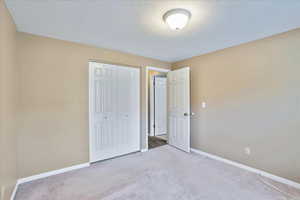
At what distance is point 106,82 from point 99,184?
1811 mm

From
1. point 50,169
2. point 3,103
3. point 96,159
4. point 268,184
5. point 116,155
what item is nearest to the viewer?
point 3,103

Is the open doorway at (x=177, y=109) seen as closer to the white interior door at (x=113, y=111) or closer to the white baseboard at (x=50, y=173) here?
the white interior door at (x=113, y=111)

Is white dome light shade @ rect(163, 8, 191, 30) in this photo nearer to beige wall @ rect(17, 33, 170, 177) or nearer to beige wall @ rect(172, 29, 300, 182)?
beige wall @ rect(172, 29, 300, 182)

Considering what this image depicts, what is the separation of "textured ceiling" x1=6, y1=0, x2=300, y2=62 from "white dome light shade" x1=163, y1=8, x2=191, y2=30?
49mm

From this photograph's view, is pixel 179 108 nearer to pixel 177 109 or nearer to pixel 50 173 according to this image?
pixel 177 109

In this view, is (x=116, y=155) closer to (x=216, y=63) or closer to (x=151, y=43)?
(x=151, y=43)

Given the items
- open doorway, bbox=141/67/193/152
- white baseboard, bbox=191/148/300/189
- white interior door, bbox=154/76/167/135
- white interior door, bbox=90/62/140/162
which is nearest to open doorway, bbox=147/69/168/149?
white interior door, bbox=154/76/167/135

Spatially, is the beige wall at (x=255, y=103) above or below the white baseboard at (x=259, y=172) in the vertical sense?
above

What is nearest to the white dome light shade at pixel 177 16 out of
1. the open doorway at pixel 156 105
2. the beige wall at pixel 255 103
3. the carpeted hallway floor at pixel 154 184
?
the beige wall at pixel 255 103

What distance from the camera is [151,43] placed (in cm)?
262

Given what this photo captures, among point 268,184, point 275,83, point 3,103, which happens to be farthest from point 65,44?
point 268,184

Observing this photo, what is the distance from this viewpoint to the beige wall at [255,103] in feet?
6.79

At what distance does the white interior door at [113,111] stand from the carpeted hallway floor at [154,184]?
37cm

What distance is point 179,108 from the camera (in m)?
3.52
